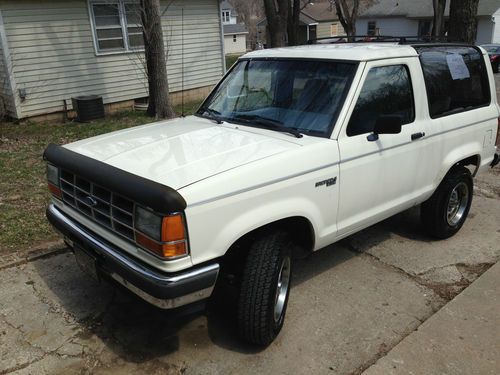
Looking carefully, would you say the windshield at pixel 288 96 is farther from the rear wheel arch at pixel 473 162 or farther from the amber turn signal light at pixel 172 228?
the rear wheel arch at pixel 473 162

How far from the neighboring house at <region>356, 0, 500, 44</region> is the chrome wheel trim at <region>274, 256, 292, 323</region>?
36.8 meters

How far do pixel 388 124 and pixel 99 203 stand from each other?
2027 millimetres

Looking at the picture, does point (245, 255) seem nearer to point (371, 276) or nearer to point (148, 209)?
point (148, 209)

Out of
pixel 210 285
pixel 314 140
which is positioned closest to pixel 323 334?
pixel 210 285

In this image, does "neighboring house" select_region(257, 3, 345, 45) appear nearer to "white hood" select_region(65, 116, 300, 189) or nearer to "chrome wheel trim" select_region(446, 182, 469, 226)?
"chrome wheel trim" select_region(446, 182, 469, 226)

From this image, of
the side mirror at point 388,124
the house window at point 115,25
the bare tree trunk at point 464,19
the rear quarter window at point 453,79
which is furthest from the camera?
the house window at point 115,25

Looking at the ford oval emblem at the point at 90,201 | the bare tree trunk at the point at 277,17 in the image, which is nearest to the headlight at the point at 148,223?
the ford oval emblem at the point at 90,201

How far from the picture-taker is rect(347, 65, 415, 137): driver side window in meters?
3.49

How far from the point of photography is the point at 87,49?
38.8 feet

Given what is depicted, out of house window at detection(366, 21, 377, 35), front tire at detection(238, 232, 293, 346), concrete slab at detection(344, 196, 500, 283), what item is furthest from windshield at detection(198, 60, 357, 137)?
house window at detection(366, 21, 377, 35)

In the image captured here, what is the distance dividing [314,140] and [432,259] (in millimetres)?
1937

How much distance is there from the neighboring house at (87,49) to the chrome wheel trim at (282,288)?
919 centimetres

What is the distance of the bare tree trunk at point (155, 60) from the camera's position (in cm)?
1003

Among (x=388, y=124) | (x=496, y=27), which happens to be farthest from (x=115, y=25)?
(x=496, y=27)
